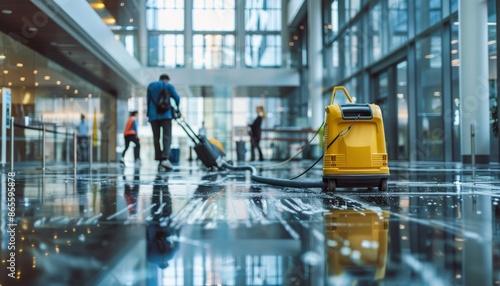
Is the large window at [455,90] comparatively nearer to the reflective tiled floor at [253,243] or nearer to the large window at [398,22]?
the large window at [398,22]

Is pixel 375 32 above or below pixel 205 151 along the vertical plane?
above

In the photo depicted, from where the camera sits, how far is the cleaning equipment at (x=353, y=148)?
515cm

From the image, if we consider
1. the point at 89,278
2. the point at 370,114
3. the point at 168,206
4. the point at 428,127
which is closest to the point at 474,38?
the point at 428,127

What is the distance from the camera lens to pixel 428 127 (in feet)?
51.9

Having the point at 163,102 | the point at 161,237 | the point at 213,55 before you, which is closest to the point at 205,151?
the point at 163,102

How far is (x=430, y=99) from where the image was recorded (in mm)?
15750

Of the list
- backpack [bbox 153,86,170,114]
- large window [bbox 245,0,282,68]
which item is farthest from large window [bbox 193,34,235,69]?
backpack [bbox 153,86,170,114]

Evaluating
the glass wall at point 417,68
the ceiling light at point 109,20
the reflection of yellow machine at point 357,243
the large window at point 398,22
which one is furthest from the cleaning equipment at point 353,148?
the large window at point 398,22

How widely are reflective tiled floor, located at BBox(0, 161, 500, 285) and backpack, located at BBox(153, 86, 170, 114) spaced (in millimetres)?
6235

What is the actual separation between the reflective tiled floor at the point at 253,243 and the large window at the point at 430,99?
11.6m

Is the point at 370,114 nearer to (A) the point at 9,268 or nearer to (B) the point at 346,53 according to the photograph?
(A) the point at 9,268

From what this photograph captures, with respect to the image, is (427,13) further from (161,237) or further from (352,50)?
(161,237)

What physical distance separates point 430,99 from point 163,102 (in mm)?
8729

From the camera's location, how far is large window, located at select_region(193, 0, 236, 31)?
29766 mm
